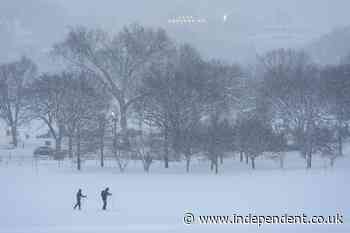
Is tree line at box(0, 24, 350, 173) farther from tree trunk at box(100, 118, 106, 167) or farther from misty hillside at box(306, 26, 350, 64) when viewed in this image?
misty hillside at box(306, 26, 350, 64)

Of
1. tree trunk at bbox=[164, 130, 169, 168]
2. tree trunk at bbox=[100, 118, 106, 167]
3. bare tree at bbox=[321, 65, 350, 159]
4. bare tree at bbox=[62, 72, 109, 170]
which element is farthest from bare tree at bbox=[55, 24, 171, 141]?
bare tree at bbox=[321, 65, 350, 159]

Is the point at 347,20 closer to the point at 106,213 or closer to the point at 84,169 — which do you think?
the point at 84,169

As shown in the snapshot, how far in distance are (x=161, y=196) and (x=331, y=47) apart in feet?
195

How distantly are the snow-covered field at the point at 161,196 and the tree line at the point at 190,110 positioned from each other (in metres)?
1.13

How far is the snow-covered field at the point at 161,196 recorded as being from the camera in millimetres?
18078

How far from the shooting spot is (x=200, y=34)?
9431cm

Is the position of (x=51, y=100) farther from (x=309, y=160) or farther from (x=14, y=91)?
(x=309, y=160)

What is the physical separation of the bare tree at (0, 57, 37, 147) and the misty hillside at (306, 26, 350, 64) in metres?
38.4

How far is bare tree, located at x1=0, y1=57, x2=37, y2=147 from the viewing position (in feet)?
127

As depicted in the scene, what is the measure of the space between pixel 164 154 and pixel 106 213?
10.9m

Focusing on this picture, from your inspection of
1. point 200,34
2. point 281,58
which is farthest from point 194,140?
point 200,34

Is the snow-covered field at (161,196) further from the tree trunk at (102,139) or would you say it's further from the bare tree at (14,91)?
the bare tree at (14,91)


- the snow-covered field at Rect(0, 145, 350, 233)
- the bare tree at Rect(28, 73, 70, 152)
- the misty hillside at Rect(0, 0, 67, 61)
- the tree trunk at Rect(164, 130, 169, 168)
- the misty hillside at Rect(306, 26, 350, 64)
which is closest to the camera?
the snow-covered field at Rect(0, 145, 350, 233)

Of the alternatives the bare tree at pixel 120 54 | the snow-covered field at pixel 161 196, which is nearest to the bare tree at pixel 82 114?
the snow-covered field at pixel 161 196
